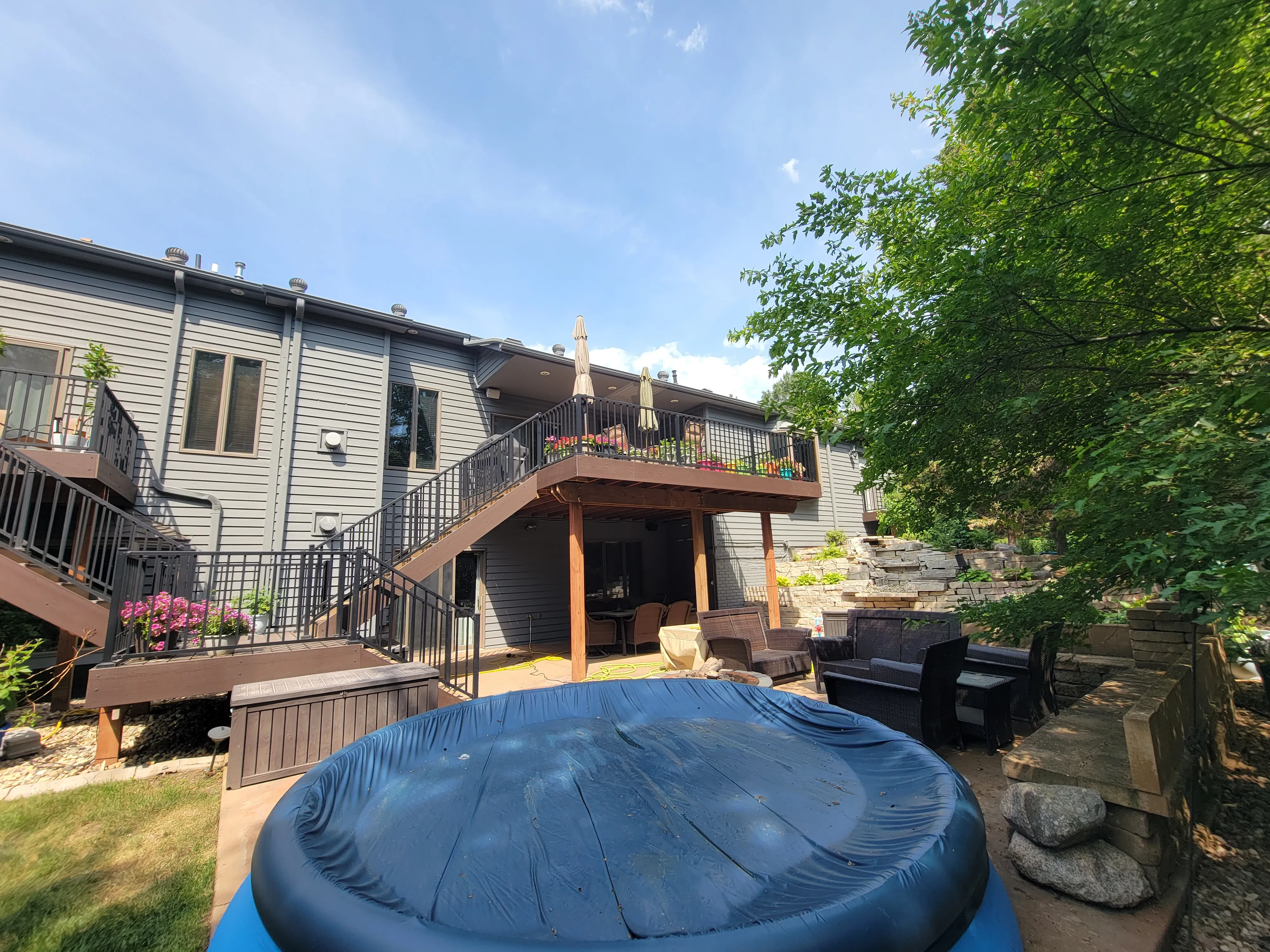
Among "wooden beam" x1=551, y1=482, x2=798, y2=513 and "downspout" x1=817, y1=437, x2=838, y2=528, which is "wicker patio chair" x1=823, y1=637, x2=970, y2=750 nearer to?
"wooden beam" x1=551, y1=482, x2=798, y2=513

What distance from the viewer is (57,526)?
6996 millimetres

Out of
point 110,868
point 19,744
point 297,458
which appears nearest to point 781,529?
point 297,458

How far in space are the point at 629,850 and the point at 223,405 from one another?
9.70 meters

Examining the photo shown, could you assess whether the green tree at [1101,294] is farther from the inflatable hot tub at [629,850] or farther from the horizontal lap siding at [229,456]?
the horizontal lap siding at [229,456]

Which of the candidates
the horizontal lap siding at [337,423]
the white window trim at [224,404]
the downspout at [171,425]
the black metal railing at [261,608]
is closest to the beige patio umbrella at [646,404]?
the black metal railing at [261,608]

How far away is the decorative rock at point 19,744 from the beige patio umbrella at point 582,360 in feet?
23.9

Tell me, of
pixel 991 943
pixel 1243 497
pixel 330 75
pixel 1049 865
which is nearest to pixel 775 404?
pixel 1243 497

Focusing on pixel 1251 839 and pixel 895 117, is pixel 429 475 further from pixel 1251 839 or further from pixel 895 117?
pixel 1251 839

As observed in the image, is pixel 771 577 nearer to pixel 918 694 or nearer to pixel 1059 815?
pixel 918 694

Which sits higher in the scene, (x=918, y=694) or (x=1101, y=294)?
(x=1101, y=294)

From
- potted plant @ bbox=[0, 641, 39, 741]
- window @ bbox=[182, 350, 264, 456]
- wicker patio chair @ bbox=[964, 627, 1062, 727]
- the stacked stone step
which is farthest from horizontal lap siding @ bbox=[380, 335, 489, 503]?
the stacked stone step

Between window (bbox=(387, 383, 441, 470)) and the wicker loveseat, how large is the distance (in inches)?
314

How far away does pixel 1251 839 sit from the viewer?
10.4ft

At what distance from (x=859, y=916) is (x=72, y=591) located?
7171 mm
